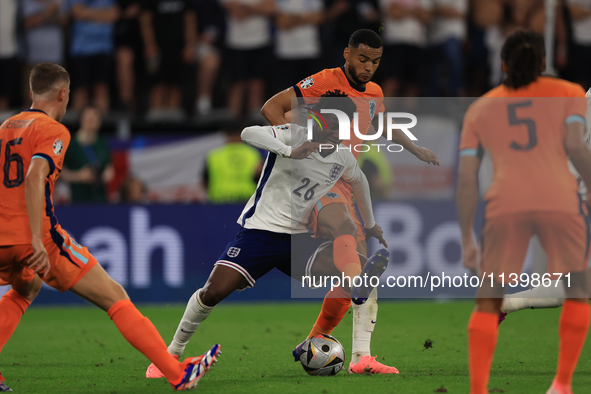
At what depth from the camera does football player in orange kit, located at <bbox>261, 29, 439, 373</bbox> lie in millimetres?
5543

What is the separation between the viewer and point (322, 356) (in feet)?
18.0

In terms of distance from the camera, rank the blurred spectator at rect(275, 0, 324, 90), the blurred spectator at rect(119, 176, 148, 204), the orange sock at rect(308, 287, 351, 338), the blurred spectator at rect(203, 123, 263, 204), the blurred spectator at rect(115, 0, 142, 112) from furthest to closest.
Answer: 1. the blurred spectator at rect(115, 0, 142, 112)
2. the blurred spectator at rect(275, 0, 324, 90)
3. the blurred spectator at rect(203, 123, 263, 204)
4. the blurred spectator at rect(119, 176, 148, 204)
5. the orange sock at rect(308, 287, 351, 338)

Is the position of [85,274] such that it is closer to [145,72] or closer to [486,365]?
[486,365]

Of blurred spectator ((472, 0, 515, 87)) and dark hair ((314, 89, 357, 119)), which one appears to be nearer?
dark hair ((314, 89, 357, 119))

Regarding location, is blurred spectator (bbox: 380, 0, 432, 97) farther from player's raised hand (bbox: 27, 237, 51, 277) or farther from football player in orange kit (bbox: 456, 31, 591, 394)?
player's raised hand (bbox: 27, 237, 51, 277)

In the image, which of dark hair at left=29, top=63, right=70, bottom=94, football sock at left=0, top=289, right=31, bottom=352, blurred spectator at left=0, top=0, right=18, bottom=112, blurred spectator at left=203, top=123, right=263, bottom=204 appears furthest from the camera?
blurred spectator at left=0, top=0, right=18, bottom=112

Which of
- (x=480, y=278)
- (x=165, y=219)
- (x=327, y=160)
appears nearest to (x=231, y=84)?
(x=165, y=219)

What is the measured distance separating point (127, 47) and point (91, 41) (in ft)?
2.12

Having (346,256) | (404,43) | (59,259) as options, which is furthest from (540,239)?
(404,43)

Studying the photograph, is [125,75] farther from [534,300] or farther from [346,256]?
[534,300]

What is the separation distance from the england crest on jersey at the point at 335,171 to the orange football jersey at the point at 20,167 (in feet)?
6.70

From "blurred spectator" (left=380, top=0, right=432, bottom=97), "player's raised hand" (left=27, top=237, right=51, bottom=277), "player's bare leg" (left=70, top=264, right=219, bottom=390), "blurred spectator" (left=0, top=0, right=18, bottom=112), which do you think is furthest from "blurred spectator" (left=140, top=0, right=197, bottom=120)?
"player's raised hand" (left=27, top=237, right=51, bottom=277)

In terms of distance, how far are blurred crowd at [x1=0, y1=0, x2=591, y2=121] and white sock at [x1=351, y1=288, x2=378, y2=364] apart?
23.4 feet

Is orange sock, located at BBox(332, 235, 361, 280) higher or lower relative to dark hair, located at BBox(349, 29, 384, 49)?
lower
